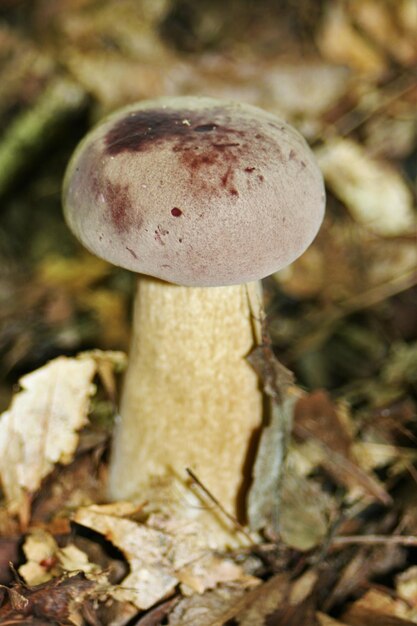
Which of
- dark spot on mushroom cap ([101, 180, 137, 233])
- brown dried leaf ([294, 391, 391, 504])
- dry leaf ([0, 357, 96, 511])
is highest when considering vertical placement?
dark spot on mushroom cap ([101, 180, 137, 233])

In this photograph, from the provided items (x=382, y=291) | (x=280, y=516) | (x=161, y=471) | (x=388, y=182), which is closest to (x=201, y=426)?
(x=161, y=471)

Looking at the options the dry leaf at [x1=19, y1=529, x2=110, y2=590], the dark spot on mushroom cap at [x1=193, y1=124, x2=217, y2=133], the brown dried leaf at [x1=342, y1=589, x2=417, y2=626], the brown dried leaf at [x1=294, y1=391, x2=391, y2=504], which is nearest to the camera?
→ the dark spot on mushroom cap at [x1=193, y1=124, x2=217, y2=133]

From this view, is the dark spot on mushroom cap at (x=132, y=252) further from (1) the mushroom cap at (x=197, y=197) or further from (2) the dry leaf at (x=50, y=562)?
(2) the dry leaf at (x=50, y=562)

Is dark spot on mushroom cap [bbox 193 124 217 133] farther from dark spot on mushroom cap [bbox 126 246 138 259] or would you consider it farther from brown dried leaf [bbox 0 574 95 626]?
brown dried leaf [bbox 0 574 95 626]

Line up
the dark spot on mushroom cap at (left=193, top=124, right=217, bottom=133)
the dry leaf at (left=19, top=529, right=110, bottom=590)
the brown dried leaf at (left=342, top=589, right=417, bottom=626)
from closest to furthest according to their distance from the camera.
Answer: the dark spot on mushroom cap at (left=193, top=124, right=217, bottom=133), the dry leaf at (left=19, top=529, right=110, bottom=590), the brown dried leaf at (left=342, top=589, right=417, bottom=626)

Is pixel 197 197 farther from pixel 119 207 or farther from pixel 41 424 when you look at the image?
pixel 41 424

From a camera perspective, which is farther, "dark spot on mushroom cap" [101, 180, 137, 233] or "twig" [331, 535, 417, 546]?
"twig" [331, 535, 417, 546]

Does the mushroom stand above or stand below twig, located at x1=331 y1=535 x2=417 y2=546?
above

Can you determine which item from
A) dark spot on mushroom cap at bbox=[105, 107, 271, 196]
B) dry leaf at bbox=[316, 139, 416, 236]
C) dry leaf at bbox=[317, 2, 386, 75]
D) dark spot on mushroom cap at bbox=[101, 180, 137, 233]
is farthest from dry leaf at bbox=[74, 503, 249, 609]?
dry leaf at bbox=[317, 2, 386, 75]
